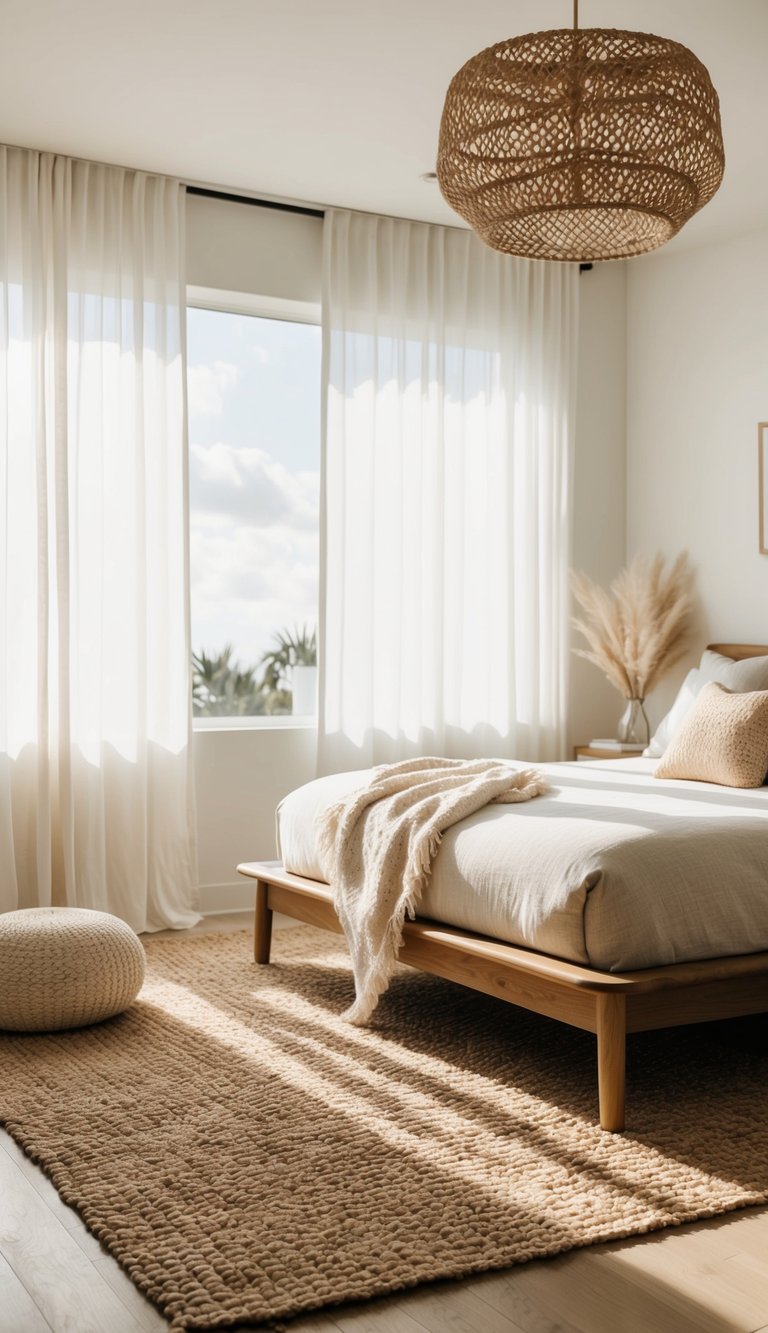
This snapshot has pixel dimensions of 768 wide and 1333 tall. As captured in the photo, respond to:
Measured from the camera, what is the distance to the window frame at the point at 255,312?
16.3 feet

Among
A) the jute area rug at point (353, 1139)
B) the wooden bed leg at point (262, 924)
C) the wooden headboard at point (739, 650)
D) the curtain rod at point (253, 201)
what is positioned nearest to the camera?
the jute area rug at point (353, 1139)

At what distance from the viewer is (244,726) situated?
512cm

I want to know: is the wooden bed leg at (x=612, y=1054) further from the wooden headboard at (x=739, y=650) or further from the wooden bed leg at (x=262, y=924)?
the wooden headboard at (x=739, y=650)

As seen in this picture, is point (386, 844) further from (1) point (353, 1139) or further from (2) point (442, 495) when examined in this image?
(2) point (442, 495)

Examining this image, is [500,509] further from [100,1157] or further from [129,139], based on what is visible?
[100,1157]

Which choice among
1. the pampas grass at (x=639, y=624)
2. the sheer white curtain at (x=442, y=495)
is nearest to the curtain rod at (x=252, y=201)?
the sheer white curtain at (x=442, y=495)

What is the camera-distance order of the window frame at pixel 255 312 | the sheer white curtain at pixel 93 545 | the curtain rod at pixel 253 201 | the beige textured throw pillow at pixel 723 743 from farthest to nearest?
1. the window frame at pixel 255 312
2. the curtain rod at pixel 253 201
3. the sheer white curtain at pixel 93 545
4. the beige textured throw pillow at pixel 723 743

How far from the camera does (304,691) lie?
5.25 m

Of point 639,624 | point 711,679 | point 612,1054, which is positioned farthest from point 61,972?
point 639,624

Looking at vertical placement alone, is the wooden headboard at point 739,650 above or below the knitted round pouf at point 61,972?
above

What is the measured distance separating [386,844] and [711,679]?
6.19 ft

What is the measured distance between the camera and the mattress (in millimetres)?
2650

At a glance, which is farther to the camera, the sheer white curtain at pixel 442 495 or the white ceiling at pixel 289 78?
the sheer white curtain at pixel 442 495

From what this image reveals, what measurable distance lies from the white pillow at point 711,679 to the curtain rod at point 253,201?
7.53ft
